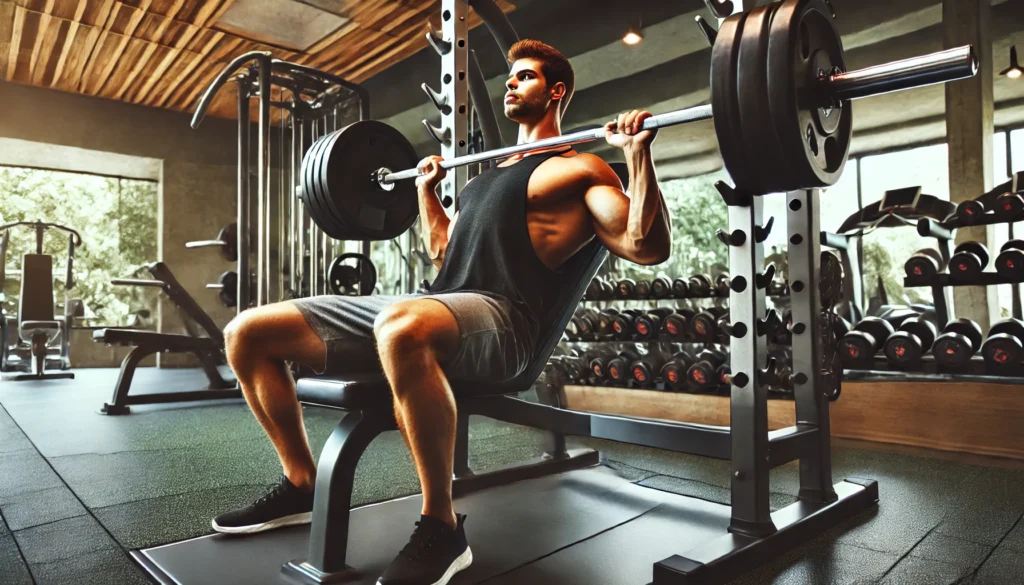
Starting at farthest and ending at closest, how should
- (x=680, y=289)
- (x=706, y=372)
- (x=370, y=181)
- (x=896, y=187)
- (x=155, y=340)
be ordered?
1. (x=896, y=187)
2. (x=155, y=340)
3. (x=680, y=289)
4. (x=706, y=372)
5. (x=370, y=181)

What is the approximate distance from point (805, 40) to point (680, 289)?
2.18 metres

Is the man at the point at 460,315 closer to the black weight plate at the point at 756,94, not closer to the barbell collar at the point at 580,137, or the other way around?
the barbell collar at the point at 580,137

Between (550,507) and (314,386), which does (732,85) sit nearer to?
(314,386)

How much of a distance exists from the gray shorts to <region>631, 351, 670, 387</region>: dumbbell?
76.2 inches

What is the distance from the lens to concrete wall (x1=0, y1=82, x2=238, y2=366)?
649 centimetres

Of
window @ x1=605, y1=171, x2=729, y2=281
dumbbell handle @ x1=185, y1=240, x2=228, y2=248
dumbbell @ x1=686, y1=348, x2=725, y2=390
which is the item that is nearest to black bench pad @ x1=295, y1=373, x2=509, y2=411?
dumbbell @ x1=686, y1=348, x2=725, y2=390

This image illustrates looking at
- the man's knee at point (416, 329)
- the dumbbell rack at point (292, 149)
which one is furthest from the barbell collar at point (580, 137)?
the dumbbell rack at point (292, 149)

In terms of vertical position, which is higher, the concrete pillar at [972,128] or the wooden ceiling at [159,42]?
the wooden ceiling at [159,42]

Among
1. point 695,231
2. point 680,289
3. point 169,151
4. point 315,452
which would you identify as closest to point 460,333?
point 315,452

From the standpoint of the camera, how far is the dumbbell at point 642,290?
11.7ft

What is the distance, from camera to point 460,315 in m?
1.28

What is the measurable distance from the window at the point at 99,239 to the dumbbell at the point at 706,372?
20.9 feet

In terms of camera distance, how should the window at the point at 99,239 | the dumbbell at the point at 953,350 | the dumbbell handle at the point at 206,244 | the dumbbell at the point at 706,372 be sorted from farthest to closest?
1. the window at the point at 99,239
2. the dumbbell handle at the point at 206,244
3. the dumbbell at the point at 706,372
4. the dumbbell at the point at 953,350

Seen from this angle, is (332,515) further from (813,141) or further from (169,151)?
(169,151)
